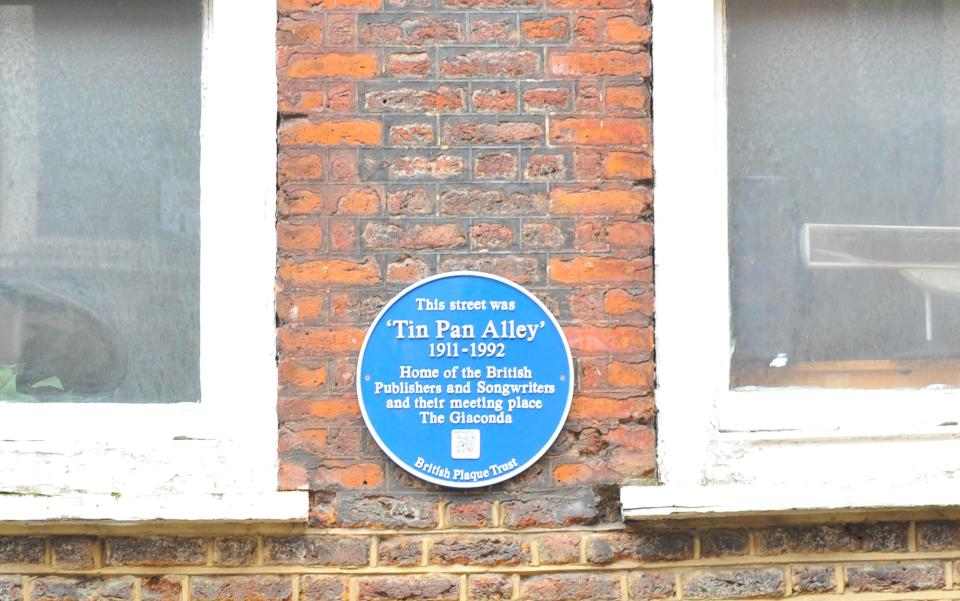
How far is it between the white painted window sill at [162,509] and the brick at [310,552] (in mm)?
92

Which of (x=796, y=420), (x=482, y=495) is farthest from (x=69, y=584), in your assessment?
(x=796, y=420)

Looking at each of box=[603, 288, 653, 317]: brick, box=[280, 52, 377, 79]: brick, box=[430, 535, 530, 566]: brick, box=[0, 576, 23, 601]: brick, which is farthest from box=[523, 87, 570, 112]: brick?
box=[0, 576, 23, 601]: brick

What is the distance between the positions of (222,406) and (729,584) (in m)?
1.60

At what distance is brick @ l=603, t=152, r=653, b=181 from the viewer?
3.55 meters

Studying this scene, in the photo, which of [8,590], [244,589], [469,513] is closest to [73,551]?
[8,590]

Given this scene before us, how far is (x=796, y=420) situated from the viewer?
11.8ft

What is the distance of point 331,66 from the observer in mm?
3557

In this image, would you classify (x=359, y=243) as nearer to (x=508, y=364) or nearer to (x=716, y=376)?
(x=508, y=364)

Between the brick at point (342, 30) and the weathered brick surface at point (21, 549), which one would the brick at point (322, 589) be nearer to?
the weathered brick surface at point (21, 549)

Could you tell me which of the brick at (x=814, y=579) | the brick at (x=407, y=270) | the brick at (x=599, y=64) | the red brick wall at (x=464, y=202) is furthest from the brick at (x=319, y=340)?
the brick at (x=814, y=579)

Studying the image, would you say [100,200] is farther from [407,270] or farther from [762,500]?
[762,500]

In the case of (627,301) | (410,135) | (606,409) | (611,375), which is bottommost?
(606,409)

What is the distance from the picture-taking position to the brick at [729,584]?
3520 mm

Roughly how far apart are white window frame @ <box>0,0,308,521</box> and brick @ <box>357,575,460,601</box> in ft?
0.98
